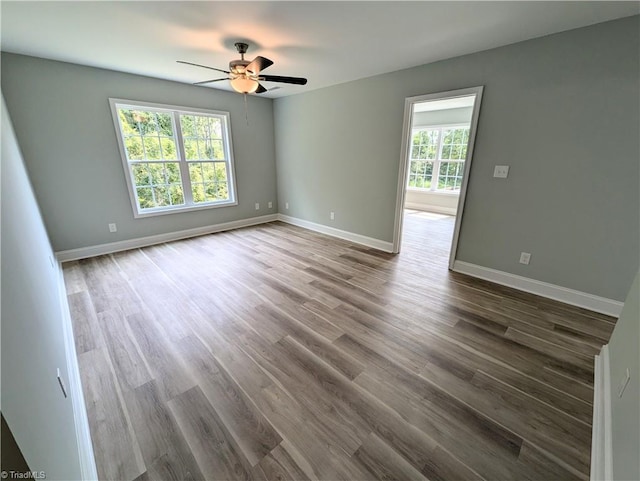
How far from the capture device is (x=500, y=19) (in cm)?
211

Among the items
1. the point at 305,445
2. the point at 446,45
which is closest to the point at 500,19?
the point at 446,45

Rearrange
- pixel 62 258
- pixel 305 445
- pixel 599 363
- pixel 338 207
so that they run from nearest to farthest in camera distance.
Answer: pixel 305 445
pixel 599 363
pixel 62 258
pixel 338 207

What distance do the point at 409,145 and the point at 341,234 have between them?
186cm

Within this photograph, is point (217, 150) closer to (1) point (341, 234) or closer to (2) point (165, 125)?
(2) point (165, 125)

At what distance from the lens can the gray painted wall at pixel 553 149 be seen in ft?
7.16

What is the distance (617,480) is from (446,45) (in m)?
3.29

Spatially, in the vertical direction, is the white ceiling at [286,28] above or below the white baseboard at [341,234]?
above

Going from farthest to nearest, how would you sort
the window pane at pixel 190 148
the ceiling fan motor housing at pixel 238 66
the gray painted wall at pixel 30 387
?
the window pane at pixel 190 148, the ceiling fan motor housing at pixel 238 66, the gray painted wall at pixel 30 387

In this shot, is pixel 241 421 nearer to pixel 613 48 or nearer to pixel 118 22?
pixel 118 22

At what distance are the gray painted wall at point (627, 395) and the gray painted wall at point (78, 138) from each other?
17.0 ft

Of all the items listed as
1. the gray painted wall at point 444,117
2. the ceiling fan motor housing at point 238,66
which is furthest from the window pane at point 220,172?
the gray painted wall at point 444,117

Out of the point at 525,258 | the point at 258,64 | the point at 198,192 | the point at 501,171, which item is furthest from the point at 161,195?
the point at 525,258

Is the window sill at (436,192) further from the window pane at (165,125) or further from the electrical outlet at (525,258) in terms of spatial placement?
the window pane at (165,125)

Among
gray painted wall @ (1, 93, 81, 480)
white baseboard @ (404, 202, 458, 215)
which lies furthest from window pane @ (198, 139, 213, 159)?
white baseboard @ (404, 202, 458, 215)
